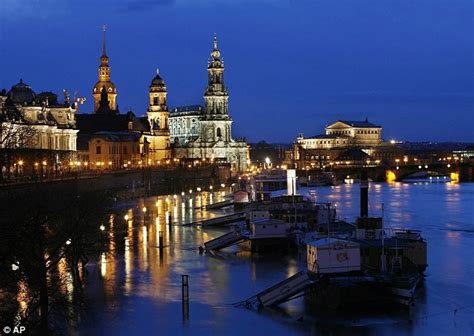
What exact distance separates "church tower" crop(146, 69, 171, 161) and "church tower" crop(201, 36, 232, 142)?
9.36 meters

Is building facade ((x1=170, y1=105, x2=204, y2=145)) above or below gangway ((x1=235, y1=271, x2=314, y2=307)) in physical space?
above

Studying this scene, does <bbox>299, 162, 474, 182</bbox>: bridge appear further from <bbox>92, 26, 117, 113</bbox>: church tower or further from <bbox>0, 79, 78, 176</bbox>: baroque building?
<bbox>0, 79, 78, 176</bbox>: baroque building

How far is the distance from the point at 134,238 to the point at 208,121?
375ft

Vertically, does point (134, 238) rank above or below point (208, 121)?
below

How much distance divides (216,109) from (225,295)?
13646 centimetres

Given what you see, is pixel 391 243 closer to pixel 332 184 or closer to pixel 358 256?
pixel 358 256

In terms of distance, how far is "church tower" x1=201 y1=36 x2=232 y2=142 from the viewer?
566ft

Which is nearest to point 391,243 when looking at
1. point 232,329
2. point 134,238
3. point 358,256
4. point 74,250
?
point 358,256

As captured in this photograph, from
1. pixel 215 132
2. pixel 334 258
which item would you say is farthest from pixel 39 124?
pixel 215 132

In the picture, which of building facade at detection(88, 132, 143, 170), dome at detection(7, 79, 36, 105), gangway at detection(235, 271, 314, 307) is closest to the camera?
gangway at detection(235, 271, 314, 307)

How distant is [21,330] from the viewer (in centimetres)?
1991

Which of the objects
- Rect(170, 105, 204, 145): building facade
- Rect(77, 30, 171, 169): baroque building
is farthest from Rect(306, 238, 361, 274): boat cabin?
Rect(170, 105, 204, 145): building facade

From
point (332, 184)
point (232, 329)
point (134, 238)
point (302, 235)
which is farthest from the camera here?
point (332, 184)

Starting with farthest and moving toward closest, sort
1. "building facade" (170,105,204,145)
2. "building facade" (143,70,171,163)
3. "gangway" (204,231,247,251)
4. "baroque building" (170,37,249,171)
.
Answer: "building facade" (170,105,204,145), "baroque building" (170,37,249,171), "building facade" (143,70,171,163), "gangway" (204,231,247,251)
